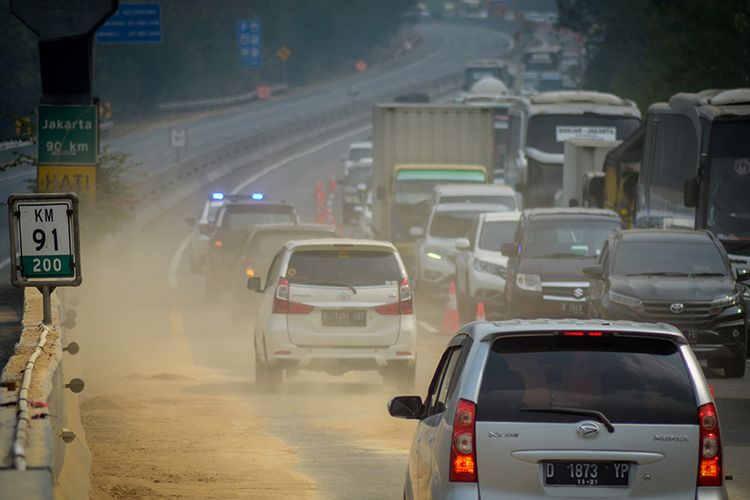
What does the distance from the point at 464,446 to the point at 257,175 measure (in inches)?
2610

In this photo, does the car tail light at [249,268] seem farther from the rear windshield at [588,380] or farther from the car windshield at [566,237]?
the rear windshield at [588,380]

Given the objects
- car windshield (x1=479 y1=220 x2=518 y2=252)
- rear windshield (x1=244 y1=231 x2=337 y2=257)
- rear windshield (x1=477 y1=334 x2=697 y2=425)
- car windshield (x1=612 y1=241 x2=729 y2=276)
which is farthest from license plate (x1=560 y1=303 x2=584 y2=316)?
rear windshield (x1=477 y1=334 x2=697 y2=425)

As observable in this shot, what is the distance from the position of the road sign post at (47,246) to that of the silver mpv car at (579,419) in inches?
310

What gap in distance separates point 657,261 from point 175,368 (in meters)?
6.10

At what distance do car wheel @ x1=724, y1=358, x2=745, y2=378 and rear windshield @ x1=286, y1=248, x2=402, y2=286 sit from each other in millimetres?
4404

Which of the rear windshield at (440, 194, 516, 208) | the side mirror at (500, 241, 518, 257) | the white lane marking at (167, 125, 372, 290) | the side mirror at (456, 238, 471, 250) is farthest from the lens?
the white lane marking at (167, 125, 372, 290)

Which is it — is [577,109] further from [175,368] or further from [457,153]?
[175,368]

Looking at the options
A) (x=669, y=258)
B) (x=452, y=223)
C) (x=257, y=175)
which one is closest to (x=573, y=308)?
(x=669, y=258)

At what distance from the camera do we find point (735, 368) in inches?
816

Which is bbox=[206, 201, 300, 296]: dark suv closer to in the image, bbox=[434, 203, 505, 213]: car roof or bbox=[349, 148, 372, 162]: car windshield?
bbox=[434, 203, 505, 213]: car roof

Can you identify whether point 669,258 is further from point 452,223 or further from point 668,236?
point 452,223

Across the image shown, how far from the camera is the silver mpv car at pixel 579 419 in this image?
25.3 ft

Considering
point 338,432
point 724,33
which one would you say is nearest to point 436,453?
point 338,432

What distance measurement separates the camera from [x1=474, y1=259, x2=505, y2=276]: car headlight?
28719mm
